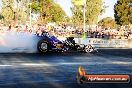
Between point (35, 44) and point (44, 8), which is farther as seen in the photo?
point (44, 8)

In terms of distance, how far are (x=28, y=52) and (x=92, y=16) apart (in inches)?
2139

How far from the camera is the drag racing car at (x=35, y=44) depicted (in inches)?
895

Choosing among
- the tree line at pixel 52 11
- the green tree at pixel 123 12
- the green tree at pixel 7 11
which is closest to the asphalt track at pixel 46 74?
the tree line at pixel 52 11

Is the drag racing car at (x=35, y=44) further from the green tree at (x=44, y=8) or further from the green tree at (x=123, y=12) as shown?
the green tree at (x=123, y=12)

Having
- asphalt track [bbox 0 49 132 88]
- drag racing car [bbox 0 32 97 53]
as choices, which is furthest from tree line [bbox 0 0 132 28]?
asphalt track [bbox 0 49 132 88]

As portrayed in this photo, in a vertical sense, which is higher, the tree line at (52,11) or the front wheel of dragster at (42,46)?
the tree line at (52,11)

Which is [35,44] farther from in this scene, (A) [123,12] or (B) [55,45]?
(A) [123,12]

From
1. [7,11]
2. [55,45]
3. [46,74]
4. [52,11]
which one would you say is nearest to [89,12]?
[52,11]

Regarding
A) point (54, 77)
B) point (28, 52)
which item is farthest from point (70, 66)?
point (28, 52)

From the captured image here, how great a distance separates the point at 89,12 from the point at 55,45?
5469 cm

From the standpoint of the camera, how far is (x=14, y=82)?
10.9 meters

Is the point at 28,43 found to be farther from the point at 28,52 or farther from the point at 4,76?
the point at 4,76

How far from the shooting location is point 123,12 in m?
74.4

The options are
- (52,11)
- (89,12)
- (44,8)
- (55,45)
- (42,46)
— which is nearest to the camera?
(42,46)
